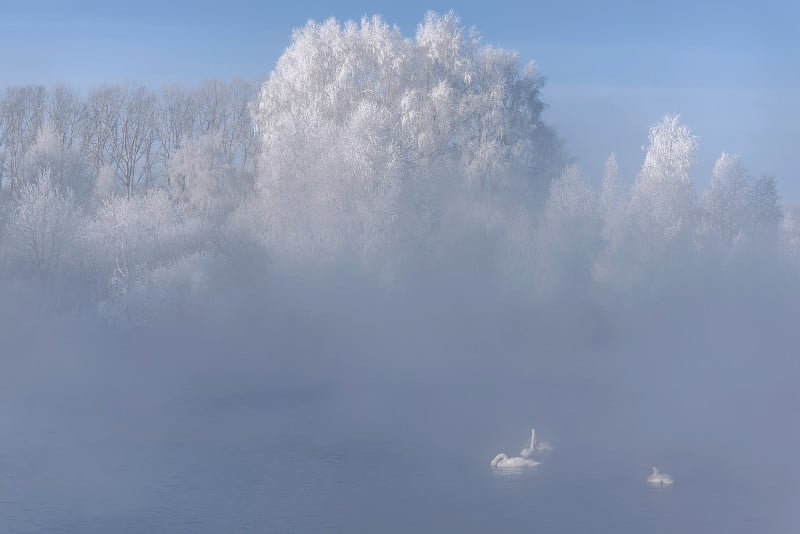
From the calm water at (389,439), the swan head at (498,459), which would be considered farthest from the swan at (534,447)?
the swan head at (498,459)

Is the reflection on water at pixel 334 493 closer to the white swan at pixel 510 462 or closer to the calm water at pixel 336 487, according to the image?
the calm water at pixel 336 487

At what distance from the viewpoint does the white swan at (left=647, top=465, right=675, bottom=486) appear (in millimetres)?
27328

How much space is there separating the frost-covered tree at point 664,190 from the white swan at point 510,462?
69.6 ft

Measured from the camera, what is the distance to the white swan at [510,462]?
29266 millimetres

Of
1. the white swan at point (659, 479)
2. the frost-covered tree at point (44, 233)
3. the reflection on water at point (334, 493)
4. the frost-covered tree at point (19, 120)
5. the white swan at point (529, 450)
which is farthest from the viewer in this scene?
the frost-covered tree at point (19, 120)

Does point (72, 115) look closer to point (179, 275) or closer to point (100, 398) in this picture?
point (179, 275)

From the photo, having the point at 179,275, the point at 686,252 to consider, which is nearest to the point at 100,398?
the point at 179,275

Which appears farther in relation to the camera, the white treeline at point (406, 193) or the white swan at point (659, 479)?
the white treeline at point (406, 193)

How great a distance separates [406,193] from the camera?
154 feet

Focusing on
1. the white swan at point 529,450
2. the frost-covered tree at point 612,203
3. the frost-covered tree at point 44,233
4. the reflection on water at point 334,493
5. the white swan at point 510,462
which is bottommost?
the reflection on water at point 334,493

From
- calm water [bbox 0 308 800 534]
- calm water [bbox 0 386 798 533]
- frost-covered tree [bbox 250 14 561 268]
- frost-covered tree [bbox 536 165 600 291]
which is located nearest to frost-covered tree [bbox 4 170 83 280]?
calm water [bbox 0 308 800 534]

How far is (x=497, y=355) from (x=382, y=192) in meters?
8.82

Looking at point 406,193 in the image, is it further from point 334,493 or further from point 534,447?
point 334,493

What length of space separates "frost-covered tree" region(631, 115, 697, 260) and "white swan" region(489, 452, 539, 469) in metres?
21.2
